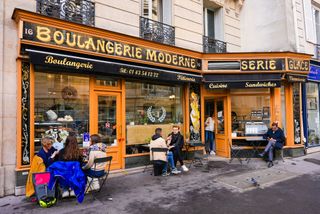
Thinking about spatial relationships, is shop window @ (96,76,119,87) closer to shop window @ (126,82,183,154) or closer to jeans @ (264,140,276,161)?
shop window @ (126,82,183,154)

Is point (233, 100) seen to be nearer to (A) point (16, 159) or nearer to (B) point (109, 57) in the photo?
(B) point (109, 57)

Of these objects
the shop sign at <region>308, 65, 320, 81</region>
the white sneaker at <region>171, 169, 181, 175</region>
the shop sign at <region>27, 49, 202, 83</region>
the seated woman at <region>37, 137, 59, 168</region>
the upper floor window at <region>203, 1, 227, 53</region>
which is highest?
the upper floor window at <region>203, 1, 227, 53</region>

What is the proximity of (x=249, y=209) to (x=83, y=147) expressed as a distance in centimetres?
407

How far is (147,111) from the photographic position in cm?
758

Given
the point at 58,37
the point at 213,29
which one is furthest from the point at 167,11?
the point at 58,37

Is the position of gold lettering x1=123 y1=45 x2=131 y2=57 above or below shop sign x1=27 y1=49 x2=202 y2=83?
above

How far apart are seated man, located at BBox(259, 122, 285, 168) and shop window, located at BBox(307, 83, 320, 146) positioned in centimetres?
288

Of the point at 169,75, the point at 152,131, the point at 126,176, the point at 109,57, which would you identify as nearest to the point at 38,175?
the point at 126,176

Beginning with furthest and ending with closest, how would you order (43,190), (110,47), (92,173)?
(110,47)
(92,173)
(43,190)

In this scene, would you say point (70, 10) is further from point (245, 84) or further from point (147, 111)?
point (245, 84)

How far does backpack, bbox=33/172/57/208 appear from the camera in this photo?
14.6 ft

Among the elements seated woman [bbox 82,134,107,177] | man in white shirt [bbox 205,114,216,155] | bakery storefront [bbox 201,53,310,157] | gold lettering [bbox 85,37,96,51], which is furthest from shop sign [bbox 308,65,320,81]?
seated woman [bbox 82,134,107,177]

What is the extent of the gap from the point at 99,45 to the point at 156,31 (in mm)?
2227

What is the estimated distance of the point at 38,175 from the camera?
14.8 ft
